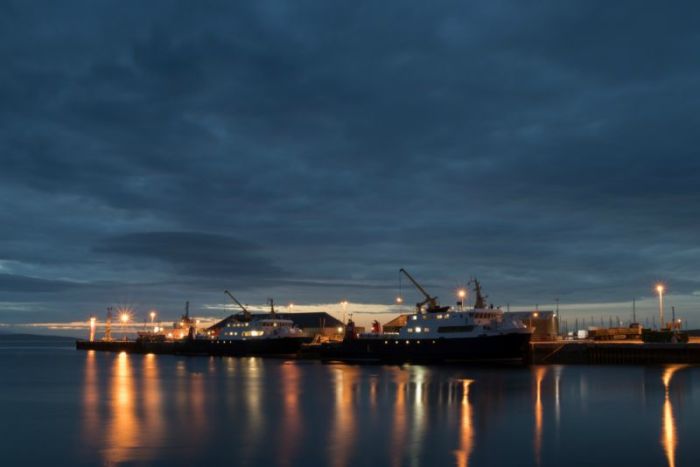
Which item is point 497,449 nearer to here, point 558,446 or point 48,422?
point 558,446

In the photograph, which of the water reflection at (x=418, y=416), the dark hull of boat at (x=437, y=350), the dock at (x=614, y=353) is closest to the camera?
the water reflection at (x=418, y=416)


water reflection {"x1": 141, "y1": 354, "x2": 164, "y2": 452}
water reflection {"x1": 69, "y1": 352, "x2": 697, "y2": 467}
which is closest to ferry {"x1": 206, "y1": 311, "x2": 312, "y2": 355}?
water reflection {"x1": 141, "y1": 354, "x2": 164, "y2": 452}

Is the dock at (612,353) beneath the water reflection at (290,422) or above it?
above

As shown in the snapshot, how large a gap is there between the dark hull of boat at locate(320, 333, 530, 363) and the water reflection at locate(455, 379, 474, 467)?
3199 cm

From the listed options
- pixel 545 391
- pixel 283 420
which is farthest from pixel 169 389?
pixel 545 391

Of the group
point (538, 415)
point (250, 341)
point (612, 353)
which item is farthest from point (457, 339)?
point (250, 341)

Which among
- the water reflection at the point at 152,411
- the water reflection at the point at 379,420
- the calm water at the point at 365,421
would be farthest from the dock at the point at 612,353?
the water reflection at the point at 152,411

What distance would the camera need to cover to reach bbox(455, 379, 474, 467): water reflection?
2584cm

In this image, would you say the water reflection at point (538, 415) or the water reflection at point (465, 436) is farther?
the water reflection at point (538, 415)

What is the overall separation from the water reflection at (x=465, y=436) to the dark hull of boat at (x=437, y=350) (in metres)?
32.0

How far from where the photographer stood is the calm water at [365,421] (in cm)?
2662

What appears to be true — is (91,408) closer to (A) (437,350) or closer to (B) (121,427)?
(B) (121,427)

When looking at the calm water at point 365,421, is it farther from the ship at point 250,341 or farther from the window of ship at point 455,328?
the ship at point 250,341

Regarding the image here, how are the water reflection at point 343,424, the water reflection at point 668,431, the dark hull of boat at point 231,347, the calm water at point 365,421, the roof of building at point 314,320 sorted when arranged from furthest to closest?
the roof of building at point 314,320 < the dark hull of boat at point 231,347 < the water reflection at point 343,424 < the calm water at point 365,421 < the water reflection at point 668,431
